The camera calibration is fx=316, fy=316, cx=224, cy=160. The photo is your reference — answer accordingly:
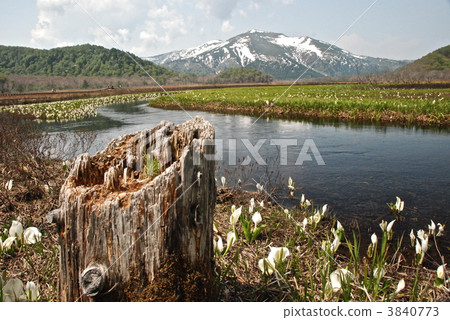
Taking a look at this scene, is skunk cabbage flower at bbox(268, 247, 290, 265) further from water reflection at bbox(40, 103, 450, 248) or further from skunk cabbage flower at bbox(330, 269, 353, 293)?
water reflection at bbox(40, 103, 450, 248)

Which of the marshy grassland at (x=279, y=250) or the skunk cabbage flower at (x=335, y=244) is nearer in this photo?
the marshy grassland at (x=279, y=250)

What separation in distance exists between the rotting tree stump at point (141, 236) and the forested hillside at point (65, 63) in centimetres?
10544

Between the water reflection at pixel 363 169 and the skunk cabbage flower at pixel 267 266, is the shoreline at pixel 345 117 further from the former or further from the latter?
the skunk cabbage flower at pixel 267 266

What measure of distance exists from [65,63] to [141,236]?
5597 inches

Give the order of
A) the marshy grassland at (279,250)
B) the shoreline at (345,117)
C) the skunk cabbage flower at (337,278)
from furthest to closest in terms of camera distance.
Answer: the shoreline at (345,117), the marshy grassland at (279,250), the skunk cabbage flower at (337,278)

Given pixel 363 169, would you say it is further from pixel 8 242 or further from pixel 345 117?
pixel 345 117

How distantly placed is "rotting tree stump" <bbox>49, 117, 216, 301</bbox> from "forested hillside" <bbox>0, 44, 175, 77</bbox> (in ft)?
346

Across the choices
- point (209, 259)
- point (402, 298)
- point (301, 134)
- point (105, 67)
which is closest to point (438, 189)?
point (402, 298)

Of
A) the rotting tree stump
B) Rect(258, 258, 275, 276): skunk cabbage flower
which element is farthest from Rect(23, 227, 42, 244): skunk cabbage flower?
Rect(258, 258, 275, 276): skunk cabbage flower

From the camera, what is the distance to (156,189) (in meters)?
1.73

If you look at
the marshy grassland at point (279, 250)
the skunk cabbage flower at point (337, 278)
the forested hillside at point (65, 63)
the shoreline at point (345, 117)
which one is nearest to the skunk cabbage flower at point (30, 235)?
the marshy grassland at point (279, 250)

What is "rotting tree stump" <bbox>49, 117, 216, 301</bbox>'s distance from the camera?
1.71 metres

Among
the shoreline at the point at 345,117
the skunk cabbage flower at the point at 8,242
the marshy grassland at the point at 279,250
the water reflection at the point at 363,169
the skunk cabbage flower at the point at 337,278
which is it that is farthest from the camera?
the shoreline at the point at 345,117

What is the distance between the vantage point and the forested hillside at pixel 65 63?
104 metres
